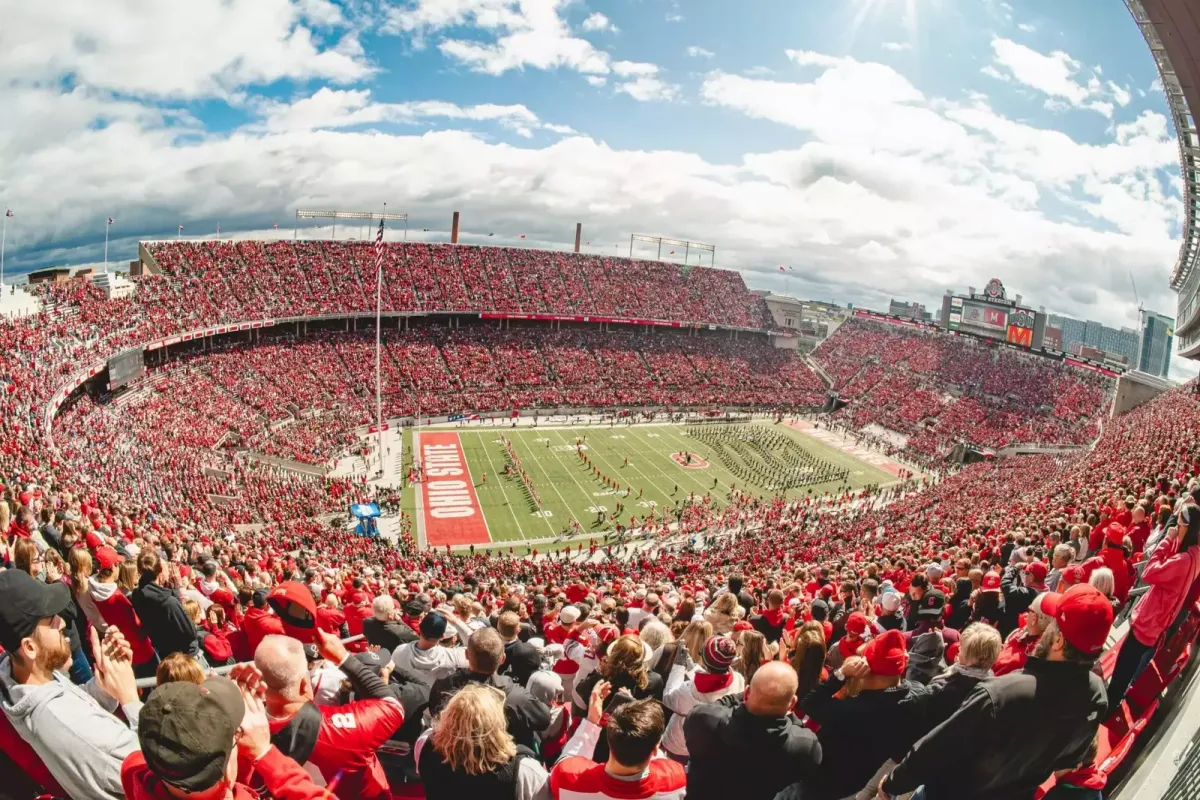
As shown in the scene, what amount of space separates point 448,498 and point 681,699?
104ft

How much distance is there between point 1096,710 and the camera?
355cm

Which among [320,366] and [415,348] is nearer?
[320,366]

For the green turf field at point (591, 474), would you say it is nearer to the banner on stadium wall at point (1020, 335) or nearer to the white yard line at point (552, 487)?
the white yard line at point (552, 487)

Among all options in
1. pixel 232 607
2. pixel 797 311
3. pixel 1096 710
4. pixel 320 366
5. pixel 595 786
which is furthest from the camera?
pixel 797 311

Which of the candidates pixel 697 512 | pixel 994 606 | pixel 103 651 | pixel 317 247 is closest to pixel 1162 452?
pixel 994 606

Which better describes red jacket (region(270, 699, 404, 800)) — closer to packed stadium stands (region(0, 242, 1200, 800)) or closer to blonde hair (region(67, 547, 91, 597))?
packed stadium stands (region(0, 242, 1200, 800))

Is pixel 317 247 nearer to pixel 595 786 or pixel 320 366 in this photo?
pixel 320 366

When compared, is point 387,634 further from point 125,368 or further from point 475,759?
point 125,368

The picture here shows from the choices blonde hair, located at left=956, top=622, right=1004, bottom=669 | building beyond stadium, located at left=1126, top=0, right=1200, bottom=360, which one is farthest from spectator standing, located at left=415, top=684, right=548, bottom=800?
building beyond stadium, located at left=1126, top=0, right=1200, bottom=360

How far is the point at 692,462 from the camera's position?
44438mm

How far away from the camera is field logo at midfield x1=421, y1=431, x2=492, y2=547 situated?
31000 mm

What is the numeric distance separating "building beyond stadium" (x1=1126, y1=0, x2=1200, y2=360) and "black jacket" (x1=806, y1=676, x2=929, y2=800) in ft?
46.0

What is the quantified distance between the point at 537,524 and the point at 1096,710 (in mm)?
30281

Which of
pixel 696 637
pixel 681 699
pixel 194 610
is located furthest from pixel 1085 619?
pixel 194 610
